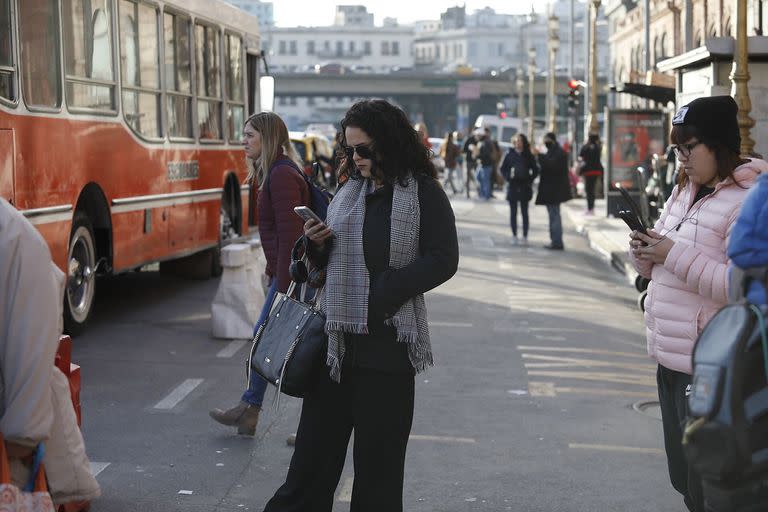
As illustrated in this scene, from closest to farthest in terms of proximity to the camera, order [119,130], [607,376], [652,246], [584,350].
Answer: [652,246] → [607,376] → [584,350] → [119,130]

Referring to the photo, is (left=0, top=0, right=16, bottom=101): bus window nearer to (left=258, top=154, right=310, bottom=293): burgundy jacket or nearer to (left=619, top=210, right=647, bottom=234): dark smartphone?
(left=258, top=154, right=310, bottom=293): burgundy jacket

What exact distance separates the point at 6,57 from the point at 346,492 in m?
4.86

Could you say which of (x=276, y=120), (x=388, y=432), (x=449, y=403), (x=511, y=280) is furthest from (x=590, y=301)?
(x=388, y=432)

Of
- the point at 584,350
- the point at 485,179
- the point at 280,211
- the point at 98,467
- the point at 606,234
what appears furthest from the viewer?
the point at 485,179

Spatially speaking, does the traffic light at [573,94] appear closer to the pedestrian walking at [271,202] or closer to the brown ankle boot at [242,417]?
the pedestrian walking at [271,202]

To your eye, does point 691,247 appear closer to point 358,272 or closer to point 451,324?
point 358,272

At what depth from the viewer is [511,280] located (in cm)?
1677

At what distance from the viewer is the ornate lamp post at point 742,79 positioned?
13648 millimetres

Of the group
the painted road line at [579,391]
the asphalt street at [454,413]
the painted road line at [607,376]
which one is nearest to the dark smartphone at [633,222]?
the asphalt street at [454,413]

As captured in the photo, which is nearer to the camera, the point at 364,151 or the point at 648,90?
the point at 364,151

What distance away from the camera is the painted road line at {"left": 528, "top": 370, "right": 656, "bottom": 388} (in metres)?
9.81

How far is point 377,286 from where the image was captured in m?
4.79

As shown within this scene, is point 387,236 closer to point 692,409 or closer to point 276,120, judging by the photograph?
point 692,409

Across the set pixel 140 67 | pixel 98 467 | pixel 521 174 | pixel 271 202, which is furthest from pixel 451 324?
pixel 521 174
